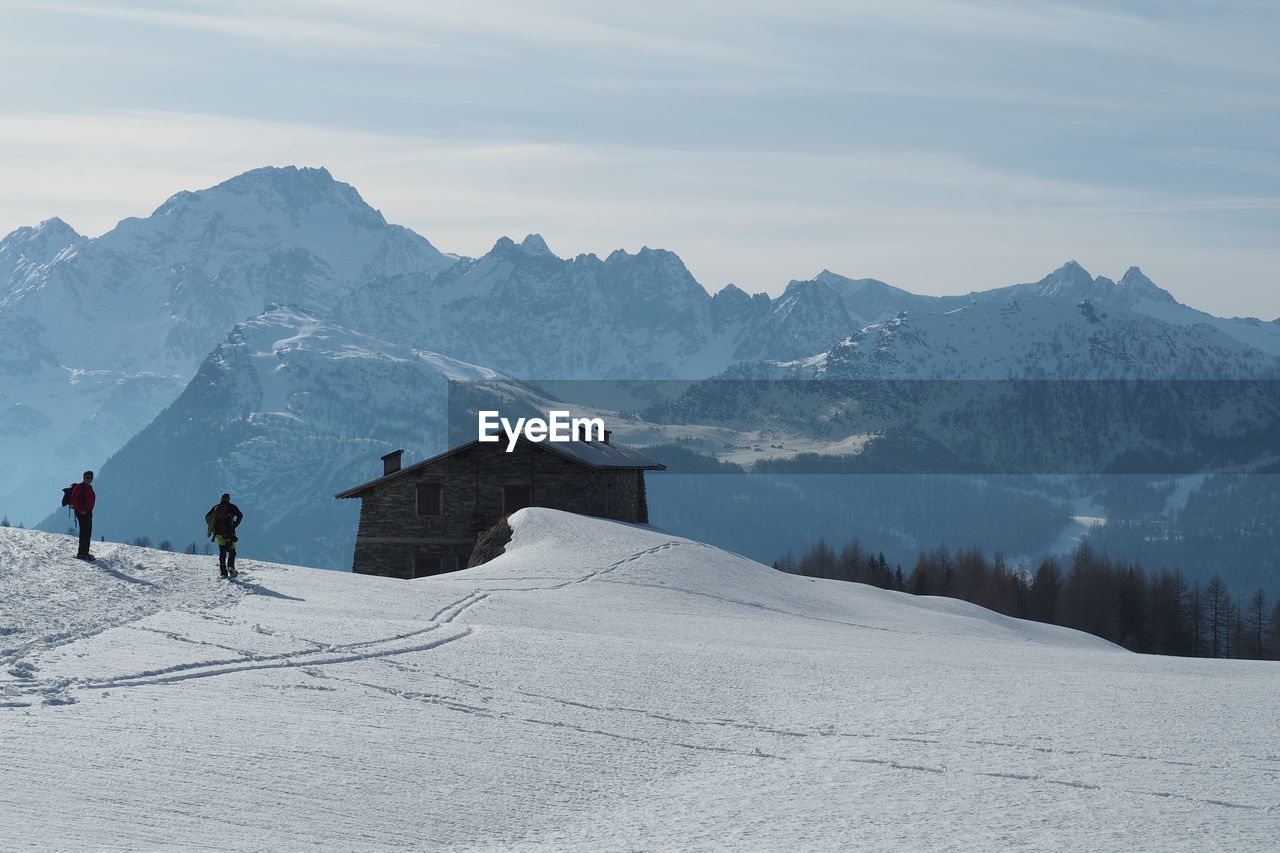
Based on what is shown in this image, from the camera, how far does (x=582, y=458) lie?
216ft

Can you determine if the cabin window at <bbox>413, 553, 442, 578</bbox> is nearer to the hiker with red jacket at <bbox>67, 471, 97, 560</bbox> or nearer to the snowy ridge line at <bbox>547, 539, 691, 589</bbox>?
the snowy ridge line at <bbox>547, 539, 691, 589</bbox>

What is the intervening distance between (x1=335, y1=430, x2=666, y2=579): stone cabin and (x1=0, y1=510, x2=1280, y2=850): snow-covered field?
34.7 metres

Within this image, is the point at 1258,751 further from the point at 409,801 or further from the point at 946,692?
the point at 409,801

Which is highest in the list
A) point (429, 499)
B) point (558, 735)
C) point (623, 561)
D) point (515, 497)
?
point (515, 497)

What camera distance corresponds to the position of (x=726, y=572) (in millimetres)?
46531

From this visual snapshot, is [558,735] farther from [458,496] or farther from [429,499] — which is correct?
[429,499]

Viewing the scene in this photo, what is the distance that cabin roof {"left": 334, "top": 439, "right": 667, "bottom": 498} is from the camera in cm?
6525

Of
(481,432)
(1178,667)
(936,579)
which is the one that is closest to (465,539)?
(481,432)

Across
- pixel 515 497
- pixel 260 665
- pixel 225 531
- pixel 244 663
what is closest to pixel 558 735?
pixel 260 665

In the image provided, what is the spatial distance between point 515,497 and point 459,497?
8.90 feet

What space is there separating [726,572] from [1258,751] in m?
29.1

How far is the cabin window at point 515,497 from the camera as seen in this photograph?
65.1 meters

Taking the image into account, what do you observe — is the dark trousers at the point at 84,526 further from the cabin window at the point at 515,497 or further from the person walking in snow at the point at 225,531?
the cabin window at the point at 515,497

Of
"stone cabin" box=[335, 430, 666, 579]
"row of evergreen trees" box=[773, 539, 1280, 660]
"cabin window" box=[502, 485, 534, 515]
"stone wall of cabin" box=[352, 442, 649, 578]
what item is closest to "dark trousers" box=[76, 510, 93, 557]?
"stone cabin" box=[335, 430, 666, 579]
